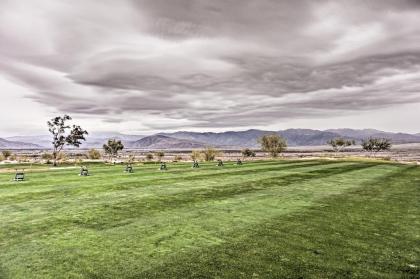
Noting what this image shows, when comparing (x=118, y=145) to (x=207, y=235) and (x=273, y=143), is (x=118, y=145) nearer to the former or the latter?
(x=273, y=143)

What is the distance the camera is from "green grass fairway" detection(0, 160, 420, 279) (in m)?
8.77

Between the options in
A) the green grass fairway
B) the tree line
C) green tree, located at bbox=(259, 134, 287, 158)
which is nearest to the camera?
the green grass fairway

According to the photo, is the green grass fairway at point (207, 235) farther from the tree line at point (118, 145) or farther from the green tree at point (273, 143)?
the green tree at point (273, 143)

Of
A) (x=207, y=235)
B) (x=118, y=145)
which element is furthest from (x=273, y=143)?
(x=207, y=235)

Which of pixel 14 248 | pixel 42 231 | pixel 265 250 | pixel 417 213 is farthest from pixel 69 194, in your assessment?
pixel 417 213

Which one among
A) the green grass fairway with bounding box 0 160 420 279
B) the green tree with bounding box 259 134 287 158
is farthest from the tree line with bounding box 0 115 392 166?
the green grass fairway with bounding box 0 160 420 279

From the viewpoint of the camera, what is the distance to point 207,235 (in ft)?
39.0

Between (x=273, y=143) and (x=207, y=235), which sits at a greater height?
(x=273, y=143)

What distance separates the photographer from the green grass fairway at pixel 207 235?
877 cm

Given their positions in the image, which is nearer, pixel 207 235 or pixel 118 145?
pixel 207 235

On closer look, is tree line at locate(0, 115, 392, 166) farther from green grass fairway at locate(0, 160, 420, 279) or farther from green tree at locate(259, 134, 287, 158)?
green grass fairway at locate(0, 160, 420, 279)

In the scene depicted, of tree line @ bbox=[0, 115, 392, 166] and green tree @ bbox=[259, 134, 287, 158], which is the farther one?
green tree @ bbox=[259, 134, 287, 158]

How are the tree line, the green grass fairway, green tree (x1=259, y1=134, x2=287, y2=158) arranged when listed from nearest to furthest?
the green grass fairway → the tree line → green tree (x1=259, y1=134, x2=287, y2=158)

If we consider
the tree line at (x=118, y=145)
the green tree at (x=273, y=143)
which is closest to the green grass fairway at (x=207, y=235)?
the tree line at (x=118, y=145)
